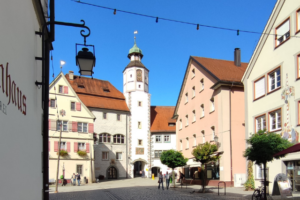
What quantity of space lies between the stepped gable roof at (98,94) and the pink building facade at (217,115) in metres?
16.0

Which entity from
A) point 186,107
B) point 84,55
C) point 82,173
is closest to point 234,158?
point 186,107

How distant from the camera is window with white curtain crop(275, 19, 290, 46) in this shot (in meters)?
19.9

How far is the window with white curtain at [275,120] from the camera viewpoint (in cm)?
2044

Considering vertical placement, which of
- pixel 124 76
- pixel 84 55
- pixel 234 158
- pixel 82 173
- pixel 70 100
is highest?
pixel 124 76

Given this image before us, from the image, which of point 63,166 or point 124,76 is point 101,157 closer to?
point 63,166

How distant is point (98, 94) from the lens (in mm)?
52375

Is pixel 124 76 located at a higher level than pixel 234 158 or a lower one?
higher

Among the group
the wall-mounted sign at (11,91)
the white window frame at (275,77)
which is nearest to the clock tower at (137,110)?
the white window frame at (275,77)

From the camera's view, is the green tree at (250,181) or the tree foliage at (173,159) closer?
the green tree at (250,181)

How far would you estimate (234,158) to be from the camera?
95.5 ft

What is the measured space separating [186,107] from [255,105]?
54.4ft

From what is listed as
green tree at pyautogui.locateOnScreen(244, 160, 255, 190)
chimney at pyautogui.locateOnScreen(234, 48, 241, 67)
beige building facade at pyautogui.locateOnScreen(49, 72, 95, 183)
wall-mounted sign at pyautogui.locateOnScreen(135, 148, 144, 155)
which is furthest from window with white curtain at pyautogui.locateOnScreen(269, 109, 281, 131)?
wall-mounted sign at pyautogui.locateOnScreen(135, 148, 144, 155)

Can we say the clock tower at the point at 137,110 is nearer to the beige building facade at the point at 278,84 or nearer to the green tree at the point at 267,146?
the beige building facade at the point at 278,84

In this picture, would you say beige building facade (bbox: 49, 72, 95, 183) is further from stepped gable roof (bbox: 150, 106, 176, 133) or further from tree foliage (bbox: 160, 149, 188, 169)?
stepped gable roof (bbox: 150, 106, 176, 133)
